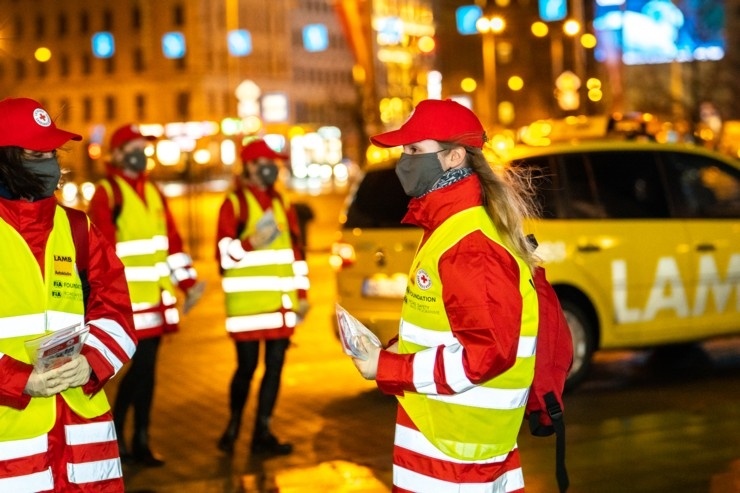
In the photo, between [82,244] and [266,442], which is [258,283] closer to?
[266,442]

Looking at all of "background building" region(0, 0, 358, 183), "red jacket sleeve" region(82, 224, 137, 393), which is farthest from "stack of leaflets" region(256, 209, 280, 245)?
"background building" region(0, 0, 358, 183)

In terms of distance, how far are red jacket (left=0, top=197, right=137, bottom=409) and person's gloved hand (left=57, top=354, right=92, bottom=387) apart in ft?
0.16

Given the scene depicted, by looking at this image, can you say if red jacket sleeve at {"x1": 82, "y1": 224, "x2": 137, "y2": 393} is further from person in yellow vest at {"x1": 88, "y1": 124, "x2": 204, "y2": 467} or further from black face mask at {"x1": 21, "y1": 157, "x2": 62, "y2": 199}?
person in yellow vest at {"x1": 88, "y1": 124, "x2": 204, "y2": 467}

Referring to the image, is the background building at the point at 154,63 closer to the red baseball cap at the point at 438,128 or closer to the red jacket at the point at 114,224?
the red jacket at the point at 114,224

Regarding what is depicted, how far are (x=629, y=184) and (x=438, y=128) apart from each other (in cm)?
673

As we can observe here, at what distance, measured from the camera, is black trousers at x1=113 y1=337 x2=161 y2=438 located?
26.2 feet

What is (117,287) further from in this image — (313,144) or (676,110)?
(313,144)

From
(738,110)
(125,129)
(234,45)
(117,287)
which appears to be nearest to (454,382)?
(117,287)

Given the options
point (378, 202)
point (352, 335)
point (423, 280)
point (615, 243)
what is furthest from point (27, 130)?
point (615, 243)

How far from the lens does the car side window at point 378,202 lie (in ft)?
32.6

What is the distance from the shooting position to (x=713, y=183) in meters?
10.5

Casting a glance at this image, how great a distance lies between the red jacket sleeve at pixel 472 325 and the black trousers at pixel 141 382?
4.54 m

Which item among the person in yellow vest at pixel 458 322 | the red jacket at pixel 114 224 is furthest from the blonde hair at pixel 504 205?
the red jacket at pixel 114 224

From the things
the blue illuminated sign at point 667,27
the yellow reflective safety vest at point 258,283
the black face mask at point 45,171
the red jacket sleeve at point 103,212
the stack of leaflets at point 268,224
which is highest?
the blue illuminated sign at point 667,27
